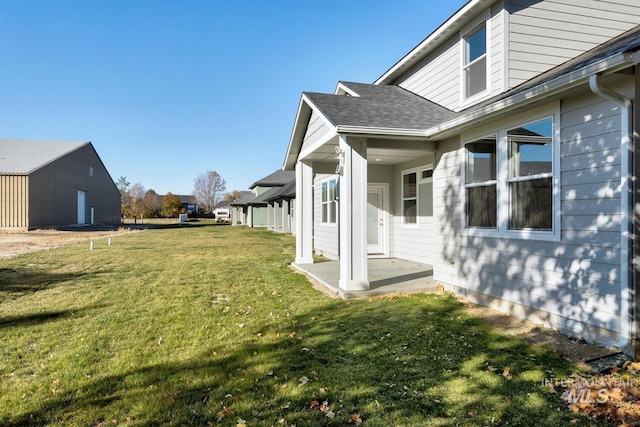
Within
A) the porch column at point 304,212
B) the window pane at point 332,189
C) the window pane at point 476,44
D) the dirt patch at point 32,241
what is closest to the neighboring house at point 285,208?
the window pane at point 332,189

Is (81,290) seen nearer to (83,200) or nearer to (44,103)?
(44,103)

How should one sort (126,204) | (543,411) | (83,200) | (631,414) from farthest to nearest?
1. (126,204)
2. (83,200)
3. (543,411)
4. (631,414)

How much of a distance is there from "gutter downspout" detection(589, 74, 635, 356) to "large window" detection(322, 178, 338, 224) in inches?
341

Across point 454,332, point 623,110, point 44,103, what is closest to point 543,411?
point 454,332

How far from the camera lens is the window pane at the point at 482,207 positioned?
19.4 ft

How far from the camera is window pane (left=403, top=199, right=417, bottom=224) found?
1054 centimetres

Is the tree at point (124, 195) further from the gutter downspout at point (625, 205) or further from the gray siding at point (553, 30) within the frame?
the gutter downspout at point (625, 205)

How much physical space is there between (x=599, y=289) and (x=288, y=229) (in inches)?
998

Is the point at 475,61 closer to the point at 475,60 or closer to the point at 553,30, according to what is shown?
the point at 475,60

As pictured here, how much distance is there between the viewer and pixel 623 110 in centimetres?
393

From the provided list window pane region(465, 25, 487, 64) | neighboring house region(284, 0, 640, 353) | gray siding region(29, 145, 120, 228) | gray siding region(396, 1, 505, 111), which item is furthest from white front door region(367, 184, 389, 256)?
gray siding region(29, 145, 120, 228)

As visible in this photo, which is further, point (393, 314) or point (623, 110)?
point (393, 314)

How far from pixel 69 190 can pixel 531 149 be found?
126ft

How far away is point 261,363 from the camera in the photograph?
3.88 m
